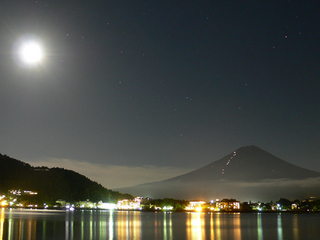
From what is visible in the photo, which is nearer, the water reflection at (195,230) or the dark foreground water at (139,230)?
the dark foreground water at (139,230)

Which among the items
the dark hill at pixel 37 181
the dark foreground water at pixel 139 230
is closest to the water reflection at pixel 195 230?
the dark foreground water at pixel 139 230

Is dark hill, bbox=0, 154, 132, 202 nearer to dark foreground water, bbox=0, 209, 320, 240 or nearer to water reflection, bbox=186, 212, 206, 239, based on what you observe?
dark foreground water, bbox=0, 209, 320, 240

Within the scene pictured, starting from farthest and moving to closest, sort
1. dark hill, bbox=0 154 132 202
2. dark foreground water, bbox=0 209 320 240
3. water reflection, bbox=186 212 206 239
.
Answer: dark hill, bbox=0 154 132 202, water reflection, bbox=186 212 206 239, dark foreground water, bbox=0 209 320 240

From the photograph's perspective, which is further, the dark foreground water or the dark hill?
the dark hill

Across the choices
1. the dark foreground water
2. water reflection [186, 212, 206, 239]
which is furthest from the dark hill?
water reflection [186, 212, 206, 239]

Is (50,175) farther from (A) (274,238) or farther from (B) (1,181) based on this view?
(A) (274,238)

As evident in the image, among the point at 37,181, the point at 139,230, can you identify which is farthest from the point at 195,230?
the point at 37,181

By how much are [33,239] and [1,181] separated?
143688 mm

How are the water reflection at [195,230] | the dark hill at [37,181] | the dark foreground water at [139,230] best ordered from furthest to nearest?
the dark hill at [37,181] → the water reflection at [195,230] → the dark foreground water at [139,230]

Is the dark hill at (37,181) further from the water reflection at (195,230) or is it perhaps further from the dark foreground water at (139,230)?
the water reflection at (195,230)

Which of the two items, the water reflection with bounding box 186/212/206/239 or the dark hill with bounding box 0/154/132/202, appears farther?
the dark hill with bounding box 0/154/132/202

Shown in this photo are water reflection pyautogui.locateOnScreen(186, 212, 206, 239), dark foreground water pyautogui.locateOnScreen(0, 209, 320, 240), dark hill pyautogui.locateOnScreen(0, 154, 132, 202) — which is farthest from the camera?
dark hill pyautogui.locateOnScreen(0, 154, 132, 202)

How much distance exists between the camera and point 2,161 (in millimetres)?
157375

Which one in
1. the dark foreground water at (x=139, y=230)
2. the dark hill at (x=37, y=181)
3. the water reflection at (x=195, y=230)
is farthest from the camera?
the dark hill at (x=37, y=181)
